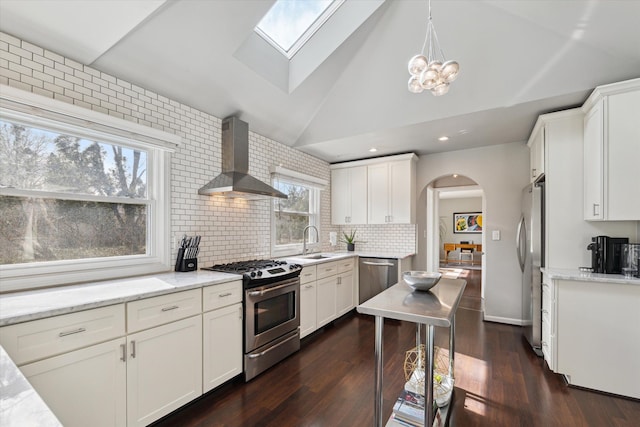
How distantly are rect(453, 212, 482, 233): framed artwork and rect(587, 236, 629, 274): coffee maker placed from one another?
8.71 m

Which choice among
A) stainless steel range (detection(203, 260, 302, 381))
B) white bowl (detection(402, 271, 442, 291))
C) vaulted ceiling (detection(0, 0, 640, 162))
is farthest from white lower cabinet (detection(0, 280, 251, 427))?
vaulted ceiling (detection(0, 0, 640, 162))

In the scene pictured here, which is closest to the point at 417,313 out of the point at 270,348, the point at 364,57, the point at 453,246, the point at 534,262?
the point at 270,348

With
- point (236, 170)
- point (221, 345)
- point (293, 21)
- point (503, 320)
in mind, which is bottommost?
point (503, 320)

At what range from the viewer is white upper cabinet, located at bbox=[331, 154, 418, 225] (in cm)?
463

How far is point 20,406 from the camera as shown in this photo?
75cm

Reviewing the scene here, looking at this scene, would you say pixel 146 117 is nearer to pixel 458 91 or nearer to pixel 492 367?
pixel 458 91

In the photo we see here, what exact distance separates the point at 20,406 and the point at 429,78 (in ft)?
7.34

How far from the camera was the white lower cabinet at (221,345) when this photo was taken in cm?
228

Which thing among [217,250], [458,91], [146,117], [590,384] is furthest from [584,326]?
[146,117]

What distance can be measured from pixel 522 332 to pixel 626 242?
1.67 meters

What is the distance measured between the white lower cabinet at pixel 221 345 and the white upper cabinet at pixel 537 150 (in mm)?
3484

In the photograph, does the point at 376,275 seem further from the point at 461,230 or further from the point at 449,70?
the point at 461,230

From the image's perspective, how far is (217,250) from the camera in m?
3.19

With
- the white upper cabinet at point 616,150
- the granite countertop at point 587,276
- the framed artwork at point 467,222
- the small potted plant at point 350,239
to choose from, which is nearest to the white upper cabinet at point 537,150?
the white upper cabinet at point 616,150
